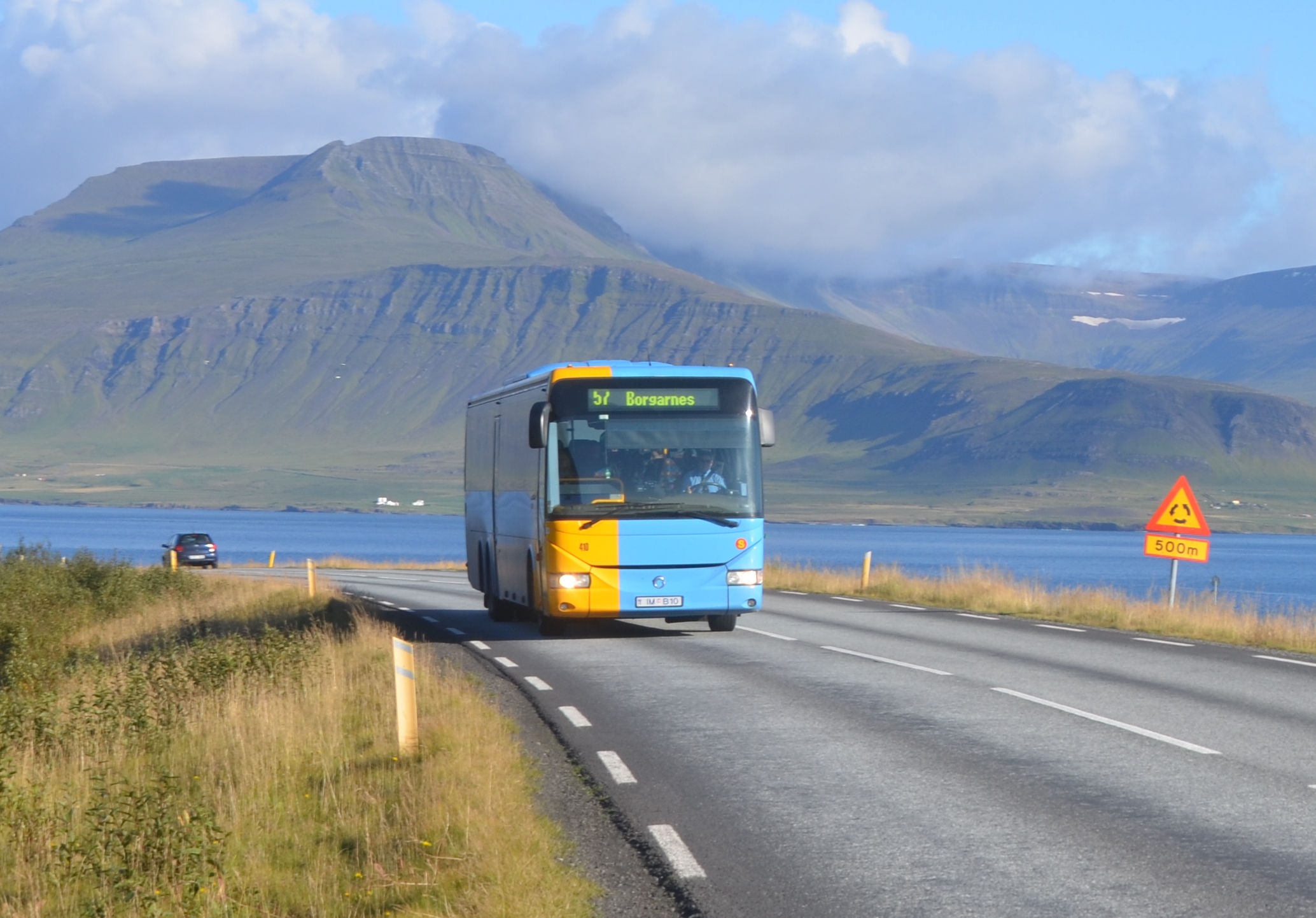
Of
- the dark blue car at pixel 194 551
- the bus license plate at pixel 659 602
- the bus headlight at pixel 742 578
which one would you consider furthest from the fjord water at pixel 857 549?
the bus license plate at pixel 659 602

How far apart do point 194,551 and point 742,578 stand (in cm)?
4448

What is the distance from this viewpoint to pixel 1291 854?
7.70 m

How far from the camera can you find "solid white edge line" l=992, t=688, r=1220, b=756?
10885 mm

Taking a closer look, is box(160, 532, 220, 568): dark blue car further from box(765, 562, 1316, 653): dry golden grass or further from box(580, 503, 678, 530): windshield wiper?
box(580, 503, 678, 530): windshield wiper

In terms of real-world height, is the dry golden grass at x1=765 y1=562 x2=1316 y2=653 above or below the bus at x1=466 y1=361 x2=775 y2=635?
below

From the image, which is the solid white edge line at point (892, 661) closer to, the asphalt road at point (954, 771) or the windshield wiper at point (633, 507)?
the asphalt road at point (954, 771)

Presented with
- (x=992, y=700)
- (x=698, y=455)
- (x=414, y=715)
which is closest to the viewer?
(x=414, y=715)

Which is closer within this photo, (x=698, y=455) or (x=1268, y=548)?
(x=698, y=455)

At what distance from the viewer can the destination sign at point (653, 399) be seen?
1892 cm

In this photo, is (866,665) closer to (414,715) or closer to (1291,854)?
(414,715)

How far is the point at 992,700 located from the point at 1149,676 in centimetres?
293

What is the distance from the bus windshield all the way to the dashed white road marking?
5.39 m

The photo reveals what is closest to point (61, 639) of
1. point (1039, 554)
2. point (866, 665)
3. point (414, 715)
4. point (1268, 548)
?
point (866, 665)

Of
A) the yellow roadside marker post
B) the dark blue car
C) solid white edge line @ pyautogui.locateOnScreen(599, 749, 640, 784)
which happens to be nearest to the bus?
solid white edge line @ pyautogui.locateOnScreen(599, 749, 640, 784)
